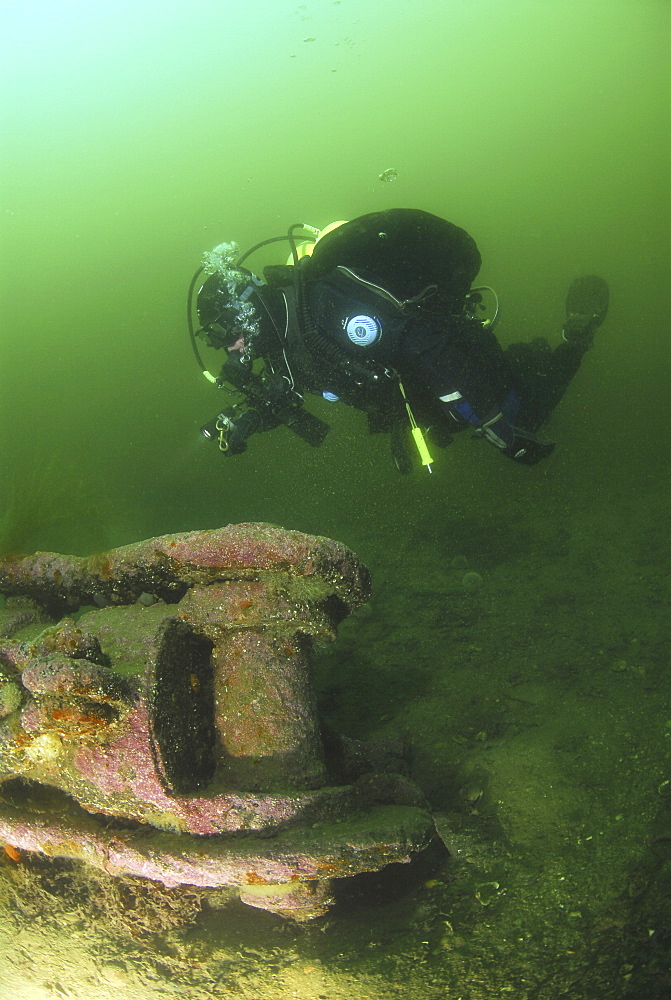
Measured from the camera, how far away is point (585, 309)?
15.6 feet

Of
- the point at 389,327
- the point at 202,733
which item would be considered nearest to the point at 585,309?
the point at 389,327

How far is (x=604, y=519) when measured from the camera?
656 cm

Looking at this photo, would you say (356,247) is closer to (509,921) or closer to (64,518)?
(64,518)

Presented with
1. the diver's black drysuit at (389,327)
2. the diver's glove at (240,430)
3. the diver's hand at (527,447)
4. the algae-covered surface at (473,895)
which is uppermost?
the diver's black drysuit at (389,327)

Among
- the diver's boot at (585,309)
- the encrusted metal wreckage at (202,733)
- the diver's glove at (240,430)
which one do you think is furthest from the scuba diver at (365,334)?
the encrusted metal wreckage at (202,733)

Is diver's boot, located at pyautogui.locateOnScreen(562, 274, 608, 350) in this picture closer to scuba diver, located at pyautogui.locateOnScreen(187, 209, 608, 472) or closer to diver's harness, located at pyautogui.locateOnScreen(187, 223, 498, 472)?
scuba diver, located at pyautogui.locateOnScreen(187, 209, 608, 472)

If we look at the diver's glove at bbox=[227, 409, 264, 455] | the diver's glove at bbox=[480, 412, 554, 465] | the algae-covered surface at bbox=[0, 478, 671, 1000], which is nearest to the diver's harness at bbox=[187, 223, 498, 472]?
the diver's glove at bbox=[227, 409, 264, 455]

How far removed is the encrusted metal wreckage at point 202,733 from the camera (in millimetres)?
1644

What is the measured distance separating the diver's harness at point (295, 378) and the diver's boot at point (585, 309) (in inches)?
81.1

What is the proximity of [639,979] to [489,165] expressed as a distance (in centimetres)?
4620

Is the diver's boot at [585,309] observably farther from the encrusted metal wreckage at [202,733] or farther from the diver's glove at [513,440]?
the encrusted metal wreckage at [202,733]

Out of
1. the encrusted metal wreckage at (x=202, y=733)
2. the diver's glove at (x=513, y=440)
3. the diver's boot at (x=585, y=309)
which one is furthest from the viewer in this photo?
the diver's boot at (x=585, y=309)

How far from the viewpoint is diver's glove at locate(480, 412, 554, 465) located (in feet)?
12.8

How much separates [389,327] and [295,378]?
2.71ft
